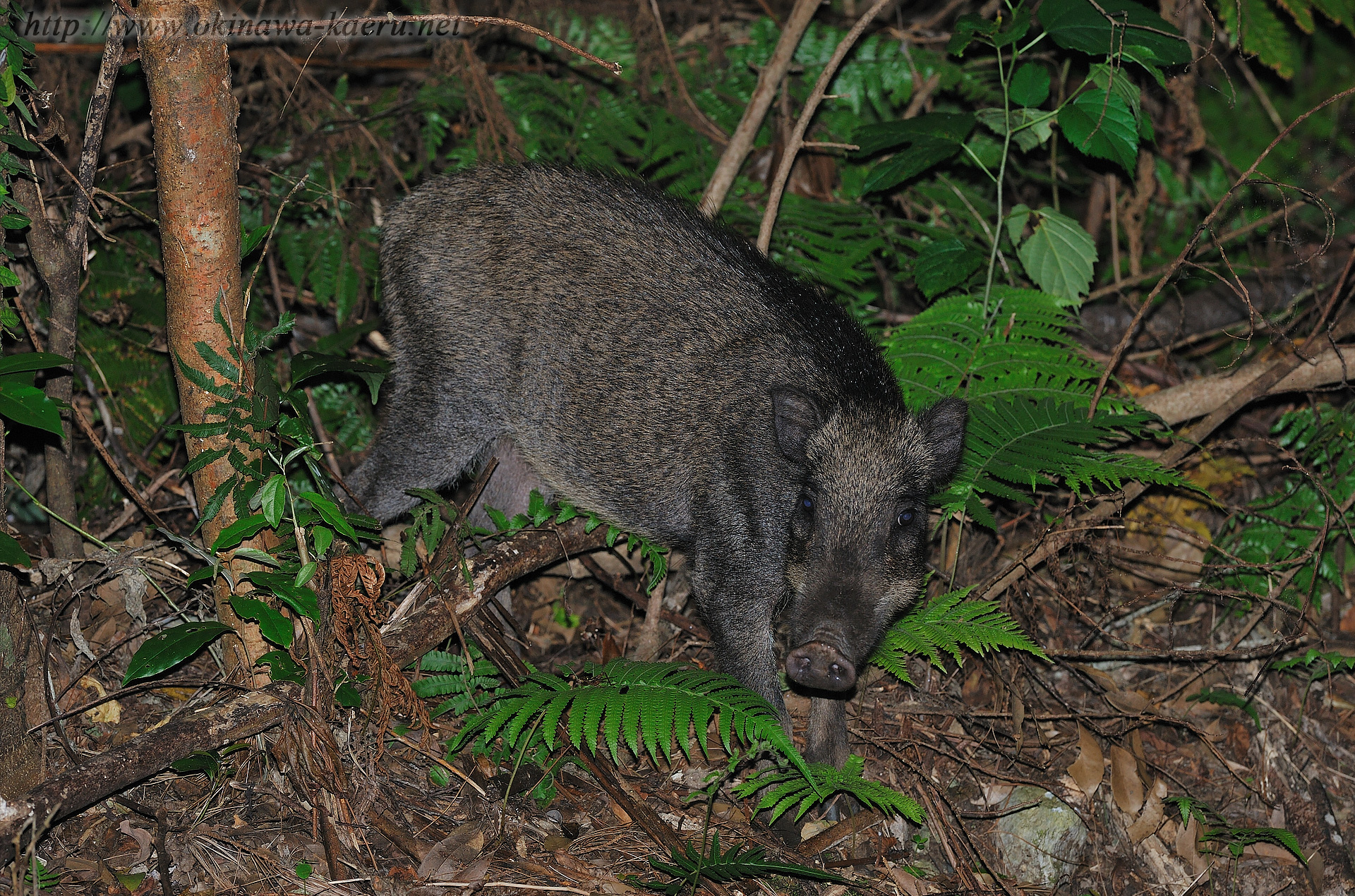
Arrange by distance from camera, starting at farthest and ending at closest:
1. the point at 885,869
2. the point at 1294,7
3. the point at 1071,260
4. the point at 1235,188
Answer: the point at 1294,7, the point at 1071,260, the point at 1235,188, the point at 885,869

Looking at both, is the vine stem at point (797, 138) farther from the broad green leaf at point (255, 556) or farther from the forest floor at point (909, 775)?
the broad green leaf at point (255, 556)

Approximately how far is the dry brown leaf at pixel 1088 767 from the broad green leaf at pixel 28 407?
4.36m

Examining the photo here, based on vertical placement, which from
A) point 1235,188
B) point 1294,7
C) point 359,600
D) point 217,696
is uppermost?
point 1294,7

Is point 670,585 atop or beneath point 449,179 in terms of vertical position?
beneath

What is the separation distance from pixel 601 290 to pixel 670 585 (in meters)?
1.63

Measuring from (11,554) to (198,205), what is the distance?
1.30 metres

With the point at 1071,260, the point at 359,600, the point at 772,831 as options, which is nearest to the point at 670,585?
the point at 772,831

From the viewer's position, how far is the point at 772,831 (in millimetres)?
4430

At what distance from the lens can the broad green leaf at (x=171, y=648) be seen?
3.51 metres

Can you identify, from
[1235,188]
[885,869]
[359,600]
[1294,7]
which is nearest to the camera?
[359,600]

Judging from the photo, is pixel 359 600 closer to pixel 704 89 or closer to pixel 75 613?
pixel 75 613

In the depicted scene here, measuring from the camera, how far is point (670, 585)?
18.7 feet

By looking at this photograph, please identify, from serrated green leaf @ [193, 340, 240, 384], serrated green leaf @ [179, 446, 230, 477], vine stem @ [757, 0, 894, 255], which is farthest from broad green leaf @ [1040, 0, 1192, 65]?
serrated green leaf @ [179, 446, 230, 477]

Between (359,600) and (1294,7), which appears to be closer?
(359,600)
